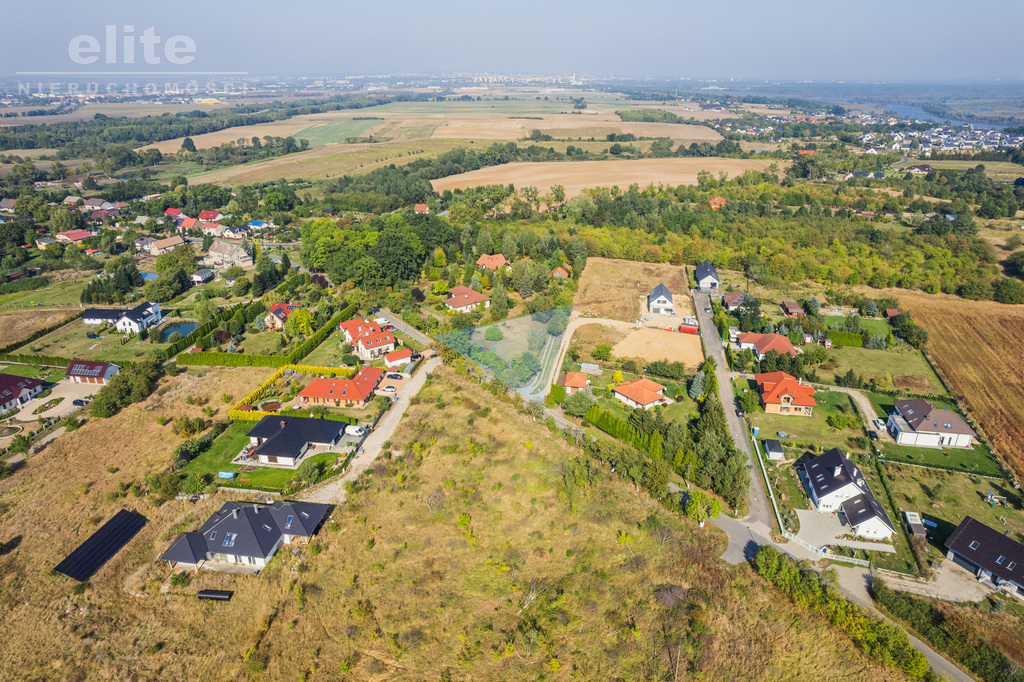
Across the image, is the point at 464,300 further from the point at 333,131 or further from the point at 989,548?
the point at 333,131

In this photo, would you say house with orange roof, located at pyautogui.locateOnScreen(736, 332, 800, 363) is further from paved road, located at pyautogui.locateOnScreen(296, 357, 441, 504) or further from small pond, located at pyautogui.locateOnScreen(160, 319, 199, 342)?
small pond, located at pyautogui.locateOnScreen(160, 319, 199, 342)

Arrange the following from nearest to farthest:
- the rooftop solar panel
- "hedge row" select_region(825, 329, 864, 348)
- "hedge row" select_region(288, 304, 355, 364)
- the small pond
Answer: the rooftop solar panel
"hedge row" select_region(288, 304, 355, 364)
"hedge row" select_region(825, 329, 864, 348)
the small pond

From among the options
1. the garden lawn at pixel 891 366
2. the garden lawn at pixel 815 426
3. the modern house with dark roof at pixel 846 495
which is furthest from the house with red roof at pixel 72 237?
the garden lawn at pixel 891 366

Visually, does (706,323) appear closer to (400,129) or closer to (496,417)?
(496,417)

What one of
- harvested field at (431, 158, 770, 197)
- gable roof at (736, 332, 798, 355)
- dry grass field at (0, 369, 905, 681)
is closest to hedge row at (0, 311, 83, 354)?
dry grass field at (0, 369, 905, 681)

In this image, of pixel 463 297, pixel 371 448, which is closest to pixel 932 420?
pixel 371 448

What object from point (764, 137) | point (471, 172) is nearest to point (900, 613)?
point (471, 172)
